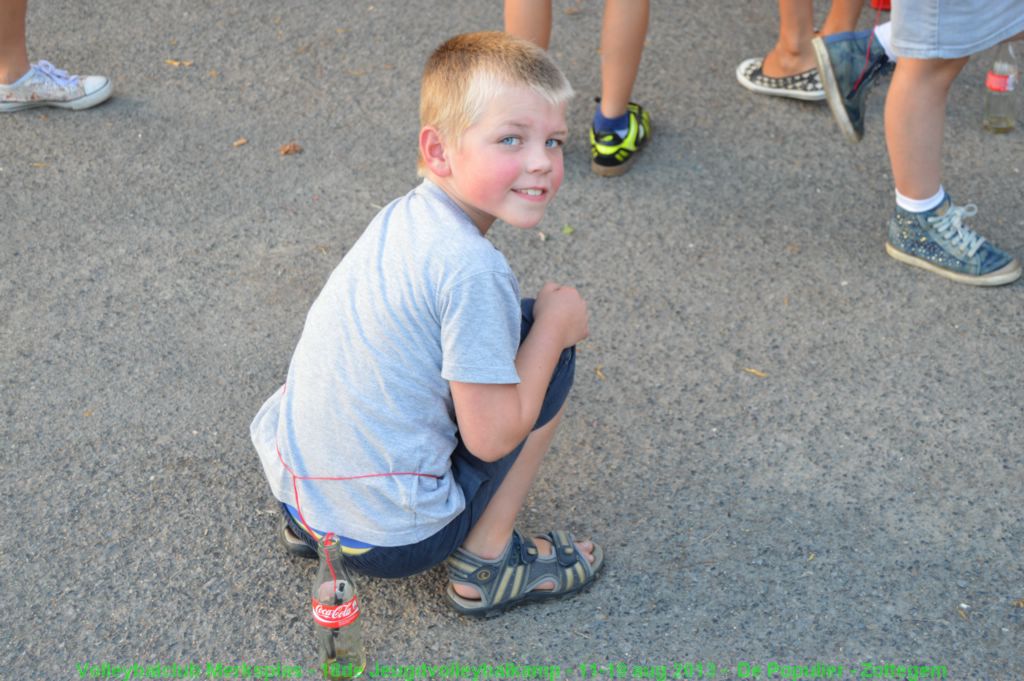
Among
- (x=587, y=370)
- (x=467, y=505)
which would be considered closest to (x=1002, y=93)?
(x=587, y=370)

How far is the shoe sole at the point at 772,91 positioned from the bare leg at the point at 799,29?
6cm

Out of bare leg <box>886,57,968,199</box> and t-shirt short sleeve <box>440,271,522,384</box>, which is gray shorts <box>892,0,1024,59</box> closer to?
bare leg <box>886,57,968,199</box>

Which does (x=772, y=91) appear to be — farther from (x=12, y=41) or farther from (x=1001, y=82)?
(x=12, y=41)

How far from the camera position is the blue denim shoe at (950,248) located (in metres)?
3.58

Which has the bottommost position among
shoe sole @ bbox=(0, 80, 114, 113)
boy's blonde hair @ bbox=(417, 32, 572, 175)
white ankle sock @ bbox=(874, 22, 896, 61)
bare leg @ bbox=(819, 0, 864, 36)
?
shoe sole @ bbox=(0, 80, 114, 113)

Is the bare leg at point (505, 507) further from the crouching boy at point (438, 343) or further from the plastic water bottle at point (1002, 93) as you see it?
the plastic water bottle at point (1002, 93)

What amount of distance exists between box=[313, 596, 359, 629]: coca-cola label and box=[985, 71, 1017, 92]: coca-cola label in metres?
3.30

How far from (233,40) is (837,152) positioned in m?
2.62

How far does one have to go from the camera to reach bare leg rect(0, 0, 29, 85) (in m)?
4.30

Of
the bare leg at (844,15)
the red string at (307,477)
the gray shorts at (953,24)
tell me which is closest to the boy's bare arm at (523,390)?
the red string at (307,477)

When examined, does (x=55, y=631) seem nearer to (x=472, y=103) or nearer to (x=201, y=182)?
(x=472, y=103)

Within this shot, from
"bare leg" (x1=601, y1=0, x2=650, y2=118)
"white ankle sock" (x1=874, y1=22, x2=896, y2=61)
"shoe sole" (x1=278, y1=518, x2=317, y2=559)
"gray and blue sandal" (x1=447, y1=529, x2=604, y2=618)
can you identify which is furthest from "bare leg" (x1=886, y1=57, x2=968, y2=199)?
"shoe sole" (x1=278, y1=518, x2=317, y2=559)

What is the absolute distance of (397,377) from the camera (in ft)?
7.30

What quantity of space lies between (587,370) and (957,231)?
50.9 inches
